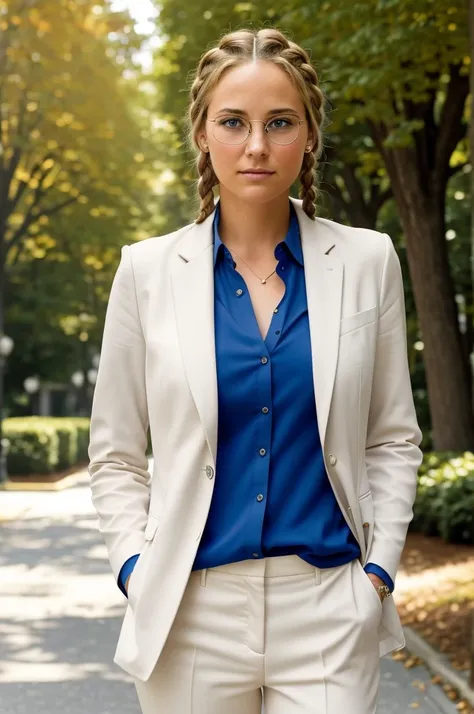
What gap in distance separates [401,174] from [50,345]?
31.1 meters

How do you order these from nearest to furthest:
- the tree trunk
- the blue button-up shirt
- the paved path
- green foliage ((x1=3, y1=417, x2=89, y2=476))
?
the blue button-up shirt → the paved path → the tree trunk → green foliage ((x1=3, y1=417, x2=89, y2=476))

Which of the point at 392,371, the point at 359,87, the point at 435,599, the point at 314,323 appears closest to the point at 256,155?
the point at 314,323

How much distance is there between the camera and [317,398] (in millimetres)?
2916

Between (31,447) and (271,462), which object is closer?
(271,462)

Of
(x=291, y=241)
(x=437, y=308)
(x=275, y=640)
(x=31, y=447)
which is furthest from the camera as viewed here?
(x=31, y=447)

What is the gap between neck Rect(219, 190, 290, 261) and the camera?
10.4 feet

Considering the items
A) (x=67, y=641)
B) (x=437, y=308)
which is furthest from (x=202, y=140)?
(x=437, y=308)

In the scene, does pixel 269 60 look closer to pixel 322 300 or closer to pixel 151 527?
pixel 322 300

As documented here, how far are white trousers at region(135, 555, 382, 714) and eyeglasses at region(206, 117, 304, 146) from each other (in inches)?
37.7

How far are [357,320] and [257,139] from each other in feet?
1.57

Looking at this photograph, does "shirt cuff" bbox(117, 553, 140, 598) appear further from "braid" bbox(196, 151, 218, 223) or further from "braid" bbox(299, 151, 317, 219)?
"braid" bbox(299, 151, 317, 219)

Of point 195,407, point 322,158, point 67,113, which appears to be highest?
point 67,113

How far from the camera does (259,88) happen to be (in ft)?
9.89

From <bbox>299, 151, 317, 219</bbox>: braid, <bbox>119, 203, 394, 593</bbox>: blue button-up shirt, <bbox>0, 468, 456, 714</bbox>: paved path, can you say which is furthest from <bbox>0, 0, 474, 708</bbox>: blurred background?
<bbox>119, 203, 394, 593</bbox>: blue button-up shirt
